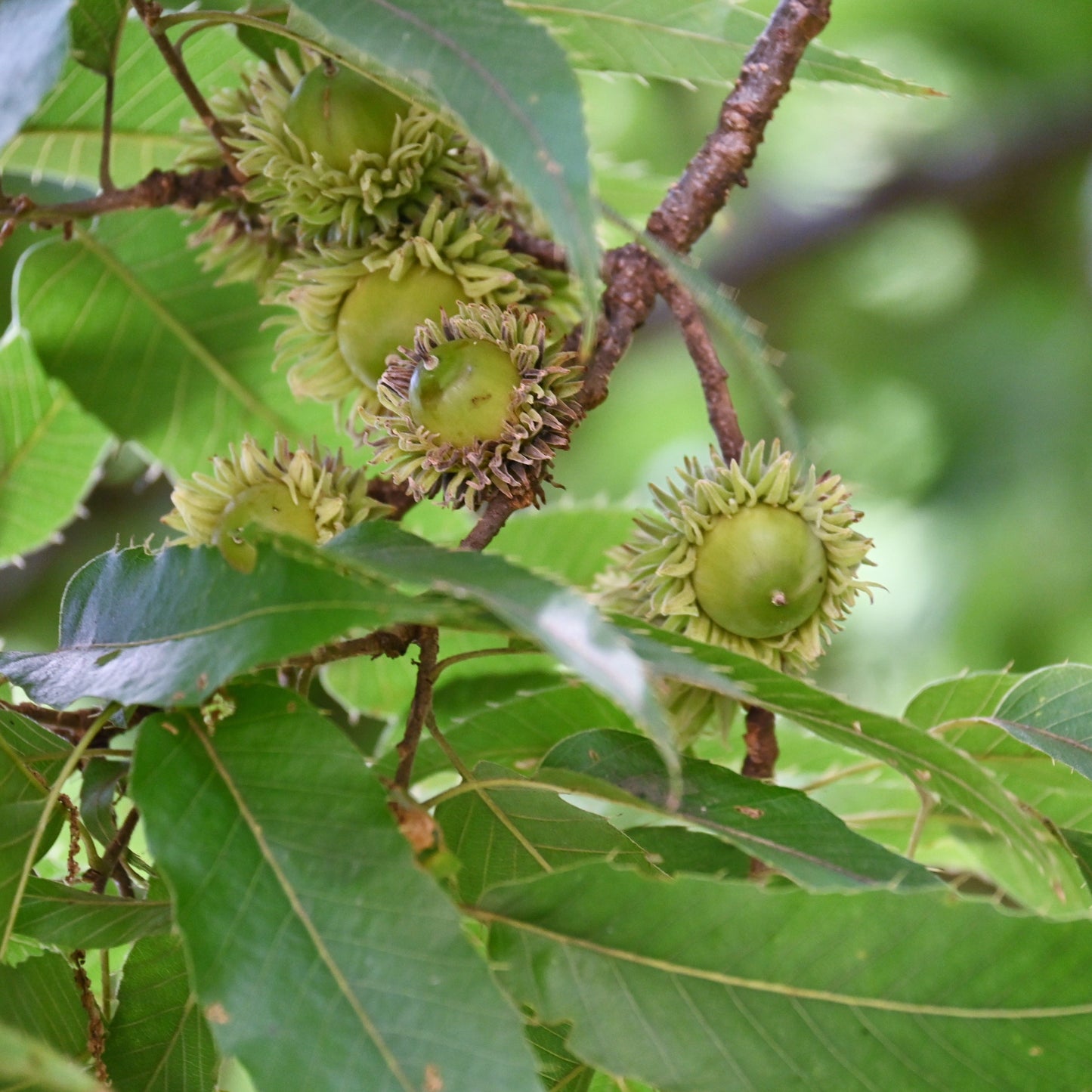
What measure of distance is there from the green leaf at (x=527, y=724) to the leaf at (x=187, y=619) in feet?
0.95

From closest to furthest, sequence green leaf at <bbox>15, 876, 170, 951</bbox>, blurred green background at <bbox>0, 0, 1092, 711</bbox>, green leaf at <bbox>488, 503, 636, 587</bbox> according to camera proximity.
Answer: green leaf at <bbox>15, 876, 170, 951</bbox>, green leaf at <bbox>488, 503, 636, 587</bbox>, blurred green background at <bbox>0, 0, 1092, 711</bbox>

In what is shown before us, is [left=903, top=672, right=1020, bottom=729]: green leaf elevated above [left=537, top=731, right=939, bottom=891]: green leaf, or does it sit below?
above

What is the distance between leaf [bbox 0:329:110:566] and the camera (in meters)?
1.24

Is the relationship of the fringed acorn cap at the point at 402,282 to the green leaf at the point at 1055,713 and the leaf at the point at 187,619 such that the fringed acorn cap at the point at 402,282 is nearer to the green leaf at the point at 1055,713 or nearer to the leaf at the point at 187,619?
the leaf at the point at 187,619

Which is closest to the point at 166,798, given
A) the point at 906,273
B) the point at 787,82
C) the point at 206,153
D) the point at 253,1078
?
the point at 253,1078

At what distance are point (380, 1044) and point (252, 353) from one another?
2.51 ft

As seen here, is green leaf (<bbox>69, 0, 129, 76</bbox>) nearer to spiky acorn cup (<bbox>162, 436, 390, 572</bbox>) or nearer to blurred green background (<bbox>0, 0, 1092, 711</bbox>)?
spiky acorn cup (<bbox>162, 436, 390, 572</bbox>)

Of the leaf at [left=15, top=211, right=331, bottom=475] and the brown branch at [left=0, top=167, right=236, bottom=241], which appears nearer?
the brown branch at [left=0, top=167, right=236, bottom=241]

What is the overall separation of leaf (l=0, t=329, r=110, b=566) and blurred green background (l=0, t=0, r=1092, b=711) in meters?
1.19

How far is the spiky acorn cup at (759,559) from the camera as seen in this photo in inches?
31.2

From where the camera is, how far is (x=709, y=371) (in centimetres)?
85

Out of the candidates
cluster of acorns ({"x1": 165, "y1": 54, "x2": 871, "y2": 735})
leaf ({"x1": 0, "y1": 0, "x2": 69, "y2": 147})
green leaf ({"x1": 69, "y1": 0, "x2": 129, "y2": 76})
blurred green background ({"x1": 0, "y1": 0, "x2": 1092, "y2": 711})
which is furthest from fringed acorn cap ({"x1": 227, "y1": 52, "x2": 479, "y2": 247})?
blurred green background ({"x1": 0, "y1": 0, "x2": 1092, "y2": 711})

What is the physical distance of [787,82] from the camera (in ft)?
2.84

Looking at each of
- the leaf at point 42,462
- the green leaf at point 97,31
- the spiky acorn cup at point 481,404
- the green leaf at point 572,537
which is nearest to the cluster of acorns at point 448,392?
the spiky acorn cup at point 481,404
